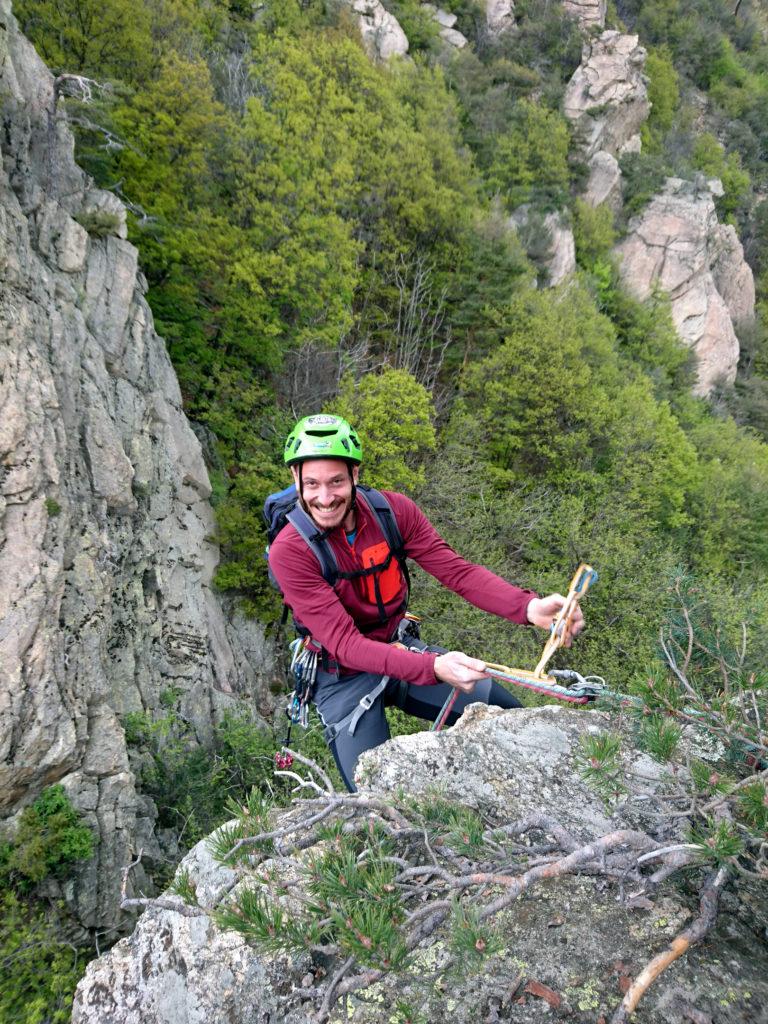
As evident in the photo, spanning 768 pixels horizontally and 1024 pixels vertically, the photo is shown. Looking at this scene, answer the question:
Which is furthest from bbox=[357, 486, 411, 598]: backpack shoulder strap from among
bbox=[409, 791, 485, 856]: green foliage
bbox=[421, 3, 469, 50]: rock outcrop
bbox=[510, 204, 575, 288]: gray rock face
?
bbox=[421, 3, 469, 50]: rock outcrop

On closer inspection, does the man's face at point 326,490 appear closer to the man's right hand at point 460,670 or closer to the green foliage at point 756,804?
the man's right hand at point 460,670

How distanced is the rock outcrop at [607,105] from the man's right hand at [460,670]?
37442mm

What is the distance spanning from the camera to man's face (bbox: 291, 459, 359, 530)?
114 inches

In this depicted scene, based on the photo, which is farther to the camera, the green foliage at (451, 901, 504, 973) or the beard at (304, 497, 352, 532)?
the beard at (304, 497, 352, 532)

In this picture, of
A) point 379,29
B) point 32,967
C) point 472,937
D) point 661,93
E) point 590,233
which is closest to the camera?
point 472,937

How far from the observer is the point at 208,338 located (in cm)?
1421

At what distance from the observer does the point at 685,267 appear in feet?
111

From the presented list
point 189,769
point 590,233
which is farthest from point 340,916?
point 590,233

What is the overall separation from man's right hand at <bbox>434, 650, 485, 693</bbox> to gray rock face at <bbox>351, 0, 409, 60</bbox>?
1257 inches

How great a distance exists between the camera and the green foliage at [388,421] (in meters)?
13.9

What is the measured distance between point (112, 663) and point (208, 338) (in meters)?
9.04

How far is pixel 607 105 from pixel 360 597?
41271 millimetres

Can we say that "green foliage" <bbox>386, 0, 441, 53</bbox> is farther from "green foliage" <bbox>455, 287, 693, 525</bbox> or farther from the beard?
the beard

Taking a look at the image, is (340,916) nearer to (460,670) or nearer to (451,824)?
(451,824)
